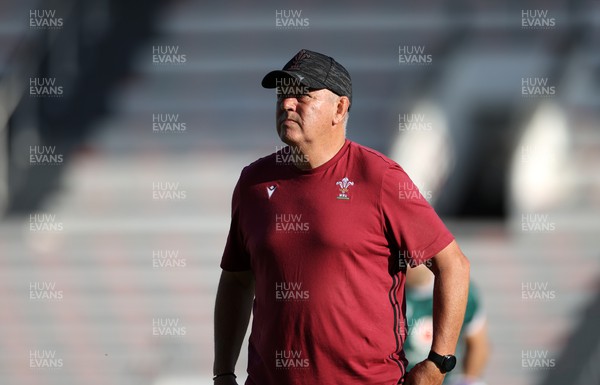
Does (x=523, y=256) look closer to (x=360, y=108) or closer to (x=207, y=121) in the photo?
(x=360, y=108)

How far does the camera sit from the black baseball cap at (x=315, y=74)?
2.88 m

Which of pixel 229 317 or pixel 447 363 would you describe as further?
pixel 229 317

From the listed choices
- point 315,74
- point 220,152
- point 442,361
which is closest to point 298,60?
point 315,74

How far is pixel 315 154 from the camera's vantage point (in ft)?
9.58

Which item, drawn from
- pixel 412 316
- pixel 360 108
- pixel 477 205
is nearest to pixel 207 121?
pixel 360 108

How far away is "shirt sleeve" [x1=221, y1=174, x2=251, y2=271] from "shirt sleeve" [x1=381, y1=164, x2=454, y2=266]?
48 cm

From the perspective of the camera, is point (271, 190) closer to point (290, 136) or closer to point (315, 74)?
point (290, 136)

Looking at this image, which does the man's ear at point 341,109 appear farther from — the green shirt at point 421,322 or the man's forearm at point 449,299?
the green shirt at point 421,322

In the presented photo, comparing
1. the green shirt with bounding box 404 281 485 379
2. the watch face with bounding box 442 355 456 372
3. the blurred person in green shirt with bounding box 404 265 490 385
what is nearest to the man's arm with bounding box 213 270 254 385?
the watch face with bounding box 442 355 456 372

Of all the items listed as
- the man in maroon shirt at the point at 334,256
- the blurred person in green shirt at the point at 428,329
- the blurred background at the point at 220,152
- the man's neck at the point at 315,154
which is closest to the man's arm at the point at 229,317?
the man in maroon shirt at the point at 334,256

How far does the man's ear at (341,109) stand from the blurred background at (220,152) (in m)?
3.35

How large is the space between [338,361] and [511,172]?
12.7 ft

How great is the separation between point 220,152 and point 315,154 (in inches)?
139

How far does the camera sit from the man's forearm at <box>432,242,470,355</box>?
9.36 feet
